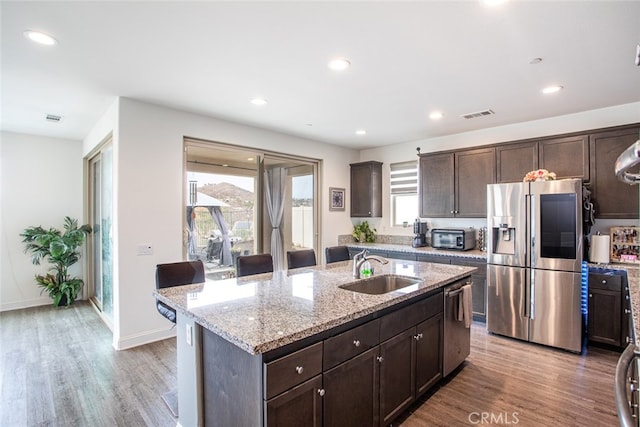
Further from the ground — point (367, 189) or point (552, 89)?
point (552, 89)

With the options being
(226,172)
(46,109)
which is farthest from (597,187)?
(46,109)

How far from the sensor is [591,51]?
2459 millimetres

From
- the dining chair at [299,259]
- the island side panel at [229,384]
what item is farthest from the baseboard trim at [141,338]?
the island side panel at [229,384]

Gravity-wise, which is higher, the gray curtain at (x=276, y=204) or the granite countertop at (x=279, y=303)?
the gray curtain at (x=276, y=204)

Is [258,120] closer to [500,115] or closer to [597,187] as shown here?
[500,115]

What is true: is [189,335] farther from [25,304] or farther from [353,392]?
[25,304]

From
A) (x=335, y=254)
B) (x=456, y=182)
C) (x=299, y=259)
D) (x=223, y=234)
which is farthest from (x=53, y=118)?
(x=456, y=182)

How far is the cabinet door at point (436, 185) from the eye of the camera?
4852 mm

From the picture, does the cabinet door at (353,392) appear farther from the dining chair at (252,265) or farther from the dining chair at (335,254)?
the dining chair at (335,254)

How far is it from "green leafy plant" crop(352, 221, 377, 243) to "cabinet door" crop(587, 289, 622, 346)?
3257 millimetres

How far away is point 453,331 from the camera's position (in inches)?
110

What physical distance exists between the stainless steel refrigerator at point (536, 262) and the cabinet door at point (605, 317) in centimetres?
20

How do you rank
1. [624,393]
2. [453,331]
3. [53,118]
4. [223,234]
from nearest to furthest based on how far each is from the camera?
[624,393] < [453,331] < [53,118] < [223,234]

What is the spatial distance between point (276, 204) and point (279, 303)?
3323 mm
